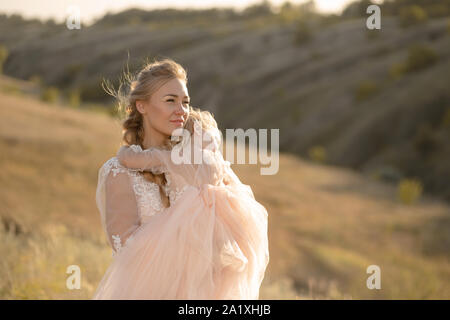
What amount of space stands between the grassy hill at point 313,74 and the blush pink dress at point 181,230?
19.9m

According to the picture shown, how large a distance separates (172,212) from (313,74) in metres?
53.7

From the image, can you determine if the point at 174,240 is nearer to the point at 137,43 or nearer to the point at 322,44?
the point at 322,44

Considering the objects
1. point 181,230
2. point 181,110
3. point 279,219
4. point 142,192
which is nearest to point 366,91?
point 279,219

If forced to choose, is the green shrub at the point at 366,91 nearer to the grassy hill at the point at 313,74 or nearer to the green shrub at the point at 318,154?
the grassy hill at the point at 313,74

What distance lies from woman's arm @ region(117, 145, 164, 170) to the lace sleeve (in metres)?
0.05

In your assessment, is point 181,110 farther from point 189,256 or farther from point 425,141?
point 425,141

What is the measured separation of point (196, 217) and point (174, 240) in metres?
0.18

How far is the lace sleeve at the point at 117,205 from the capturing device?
2.92 meters

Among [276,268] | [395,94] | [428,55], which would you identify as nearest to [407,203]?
[276,268]

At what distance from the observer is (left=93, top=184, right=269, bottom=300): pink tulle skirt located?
8.98 ft

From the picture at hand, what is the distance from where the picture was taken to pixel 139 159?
3045 mm

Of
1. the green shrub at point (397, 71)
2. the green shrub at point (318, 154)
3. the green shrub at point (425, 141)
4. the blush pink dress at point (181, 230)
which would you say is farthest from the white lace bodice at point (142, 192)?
the green shrub at point (397, 71)
